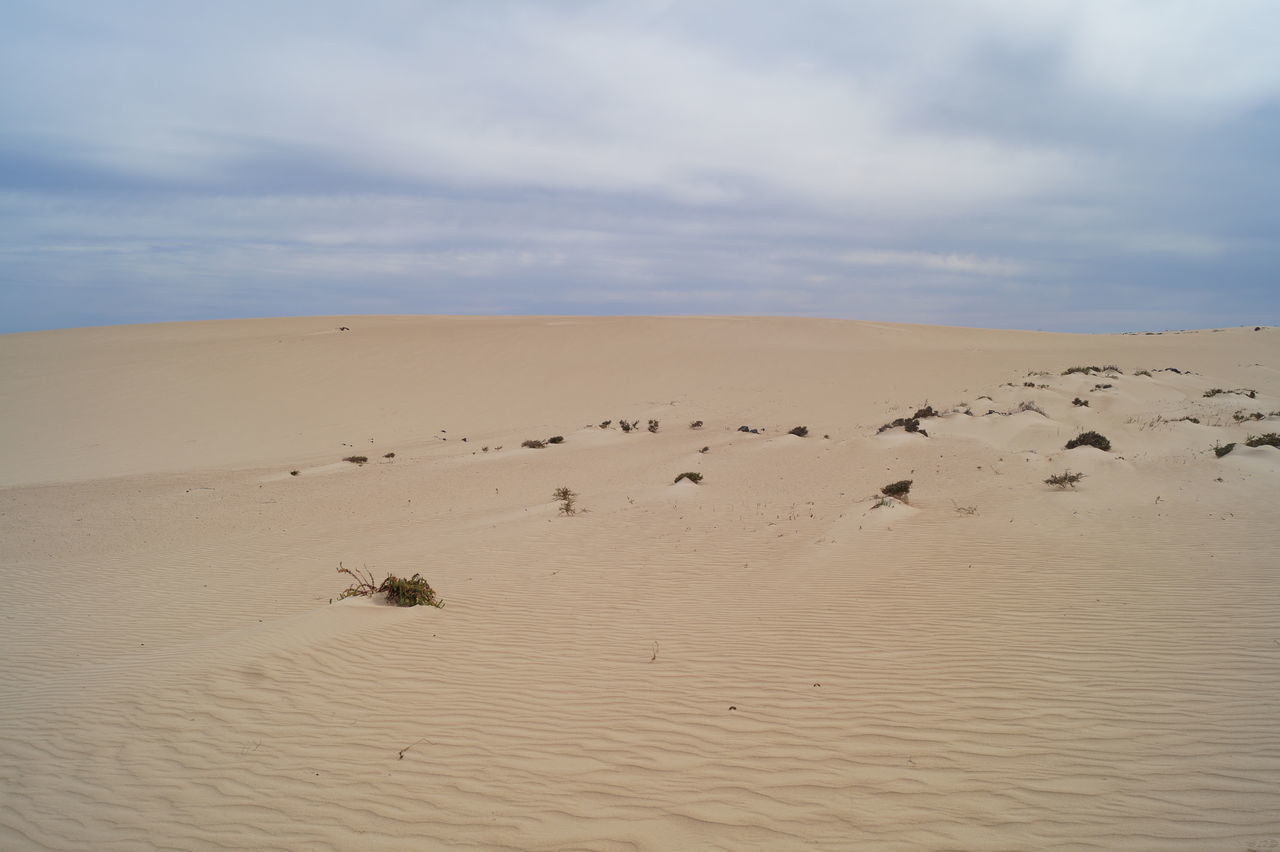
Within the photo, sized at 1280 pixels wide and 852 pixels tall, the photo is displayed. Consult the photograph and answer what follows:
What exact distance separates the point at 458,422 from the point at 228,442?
778 cm

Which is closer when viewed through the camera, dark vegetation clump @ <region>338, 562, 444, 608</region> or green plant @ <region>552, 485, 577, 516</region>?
dark vegetation clump @ <region>338, 562, 444, 608</region>

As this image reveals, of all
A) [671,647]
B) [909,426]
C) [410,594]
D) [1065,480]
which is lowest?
[410,594]

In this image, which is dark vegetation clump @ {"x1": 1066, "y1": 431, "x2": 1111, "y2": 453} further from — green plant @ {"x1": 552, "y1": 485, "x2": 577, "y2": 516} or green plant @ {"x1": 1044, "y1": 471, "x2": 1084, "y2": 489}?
green plant @ {"x1": 552, "y1": 485, "x2": 577, "y2": 516}

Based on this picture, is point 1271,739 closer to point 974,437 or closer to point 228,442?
point 974,437

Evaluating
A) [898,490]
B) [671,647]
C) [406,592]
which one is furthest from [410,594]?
[898,490]

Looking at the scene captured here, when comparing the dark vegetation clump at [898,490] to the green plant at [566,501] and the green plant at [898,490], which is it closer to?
the green plant at [898,490]

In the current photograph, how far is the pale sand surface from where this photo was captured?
13.3 ft

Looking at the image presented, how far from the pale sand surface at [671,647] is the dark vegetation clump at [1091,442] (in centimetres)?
30

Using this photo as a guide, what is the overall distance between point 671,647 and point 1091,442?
12.7 m

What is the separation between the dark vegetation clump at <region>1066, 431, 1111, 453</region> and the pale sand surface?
303 millimetres

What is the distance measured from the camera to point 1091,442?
15.2 m

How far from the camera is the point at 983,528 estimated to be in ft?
35.2


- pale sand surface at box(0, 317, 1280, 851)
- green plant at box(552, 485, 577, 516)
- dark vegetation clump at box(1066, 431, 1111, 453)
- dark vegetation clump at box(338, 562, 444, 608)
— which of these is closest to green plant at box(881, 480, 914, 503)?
pale sand surface at box(0, 317, 1280, 851)

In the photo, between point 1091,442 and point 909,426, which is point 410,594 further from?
point 1091,442
